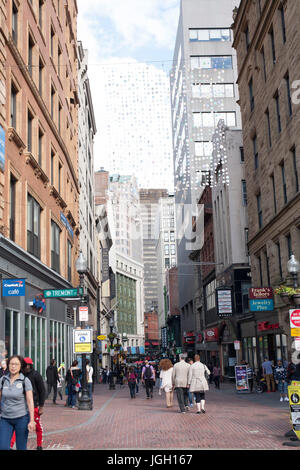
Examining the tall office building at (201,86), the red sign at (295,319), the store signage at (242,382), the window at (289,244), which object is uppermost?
the tall office building at (201,86)

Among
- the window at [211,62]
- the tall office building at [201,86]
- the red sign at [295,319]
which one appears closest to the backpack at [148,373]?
the red sign at [295,319]

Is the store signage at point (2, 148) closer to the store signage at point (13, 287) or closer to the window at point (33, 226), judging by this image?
the store signage at point (13, 287)

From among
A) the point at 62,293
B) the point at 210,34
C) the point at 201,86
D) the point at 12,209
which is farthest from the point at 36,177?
the point at 210,34

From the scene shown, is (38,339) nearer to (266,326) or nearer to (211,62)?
(266,326)

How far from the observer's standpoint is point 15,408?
8008 millimetres

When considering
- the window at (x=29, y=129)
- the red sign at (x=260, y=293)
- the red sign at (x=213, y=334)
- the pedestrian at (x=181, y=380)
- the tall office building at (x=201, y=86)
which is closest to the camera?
the pedestrian at (x=181, y=380)

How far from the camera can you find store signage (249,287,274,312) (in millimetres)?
29031

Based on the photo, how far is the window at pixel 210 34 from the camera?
259 feet

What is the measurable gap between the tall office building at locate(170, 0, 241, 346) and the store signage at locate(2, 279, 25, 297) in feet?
184

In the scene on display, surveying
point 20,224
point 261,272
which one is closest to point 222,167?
point 261,272

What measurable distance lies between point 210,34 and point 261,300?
Answer: 58636mm

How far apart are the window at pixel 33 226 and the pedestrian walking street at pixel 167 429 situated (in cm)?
789

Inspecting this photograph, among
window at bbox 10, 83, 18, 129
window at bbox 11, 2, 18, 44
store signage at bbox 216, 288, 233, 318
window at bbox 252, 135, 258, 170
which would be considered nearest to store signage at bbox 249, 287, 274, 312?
window at bbox 252, 135, 258, 170
